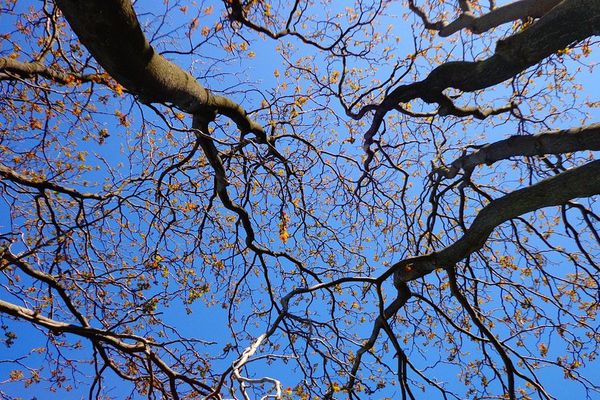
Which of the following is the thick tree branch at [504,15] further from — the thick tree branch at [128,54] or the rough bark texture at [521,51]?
the thick tree branch at [128,54]

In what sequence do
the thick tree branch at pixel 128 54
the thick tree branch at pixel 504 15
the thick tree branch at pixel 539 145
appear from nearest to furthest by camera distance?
the thick tree branch at pixel 128 54
the thick tree branch at pixel 539 145
the thick tree branch at pixel 504 15

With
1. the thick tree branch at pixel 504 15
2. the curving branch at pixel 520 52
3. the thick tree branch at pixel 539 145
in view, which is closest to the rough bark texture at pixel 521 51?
the curving branch at pixel 520 52

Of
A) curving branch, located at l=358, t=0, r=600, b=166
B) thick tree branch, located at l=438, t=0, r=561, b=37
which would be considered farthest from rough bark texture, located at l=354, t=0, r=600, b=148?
thick tree branch, located at l=438, t=0, r=561, b=37

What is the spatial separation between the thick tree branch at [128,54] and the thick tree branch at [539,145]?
2906mm

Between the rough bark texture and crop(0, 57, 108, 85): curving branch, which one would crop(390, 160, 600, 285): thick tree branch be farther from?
crop(0, 57, 108, 85): curving branch

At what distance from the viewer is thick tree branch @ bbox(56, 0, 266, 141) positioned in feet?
7.25

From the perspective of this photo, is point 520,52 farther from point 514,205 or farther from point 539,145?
point 514,205

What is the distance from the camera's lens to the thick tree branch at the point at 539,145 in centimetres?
334

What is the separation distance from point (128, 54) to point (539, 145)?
3.63 meters

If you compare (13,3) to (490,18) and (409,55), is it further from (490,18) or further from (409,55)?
(490,18)

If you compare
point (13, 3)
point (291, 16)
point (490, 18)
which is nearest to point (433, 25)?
point (490, 18)

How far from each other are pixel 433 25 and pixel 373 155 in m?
1.83

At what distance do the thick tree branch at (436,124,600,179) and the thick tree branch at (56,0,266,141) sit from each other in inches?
114

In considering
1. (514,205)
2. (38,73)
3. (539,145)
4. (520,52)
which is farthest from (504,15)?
(38,73)
